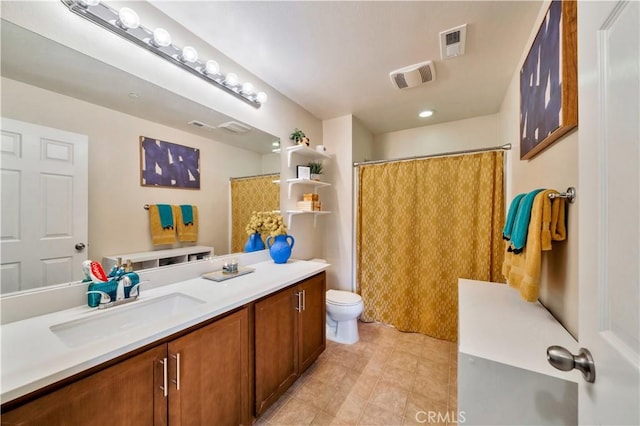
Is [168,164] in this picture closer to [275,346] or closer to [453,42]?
[275,346]

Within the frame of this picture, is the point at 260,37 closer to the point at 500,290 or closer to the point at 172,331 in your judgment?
the point at 172,331

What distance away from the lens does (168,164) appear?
1474mm

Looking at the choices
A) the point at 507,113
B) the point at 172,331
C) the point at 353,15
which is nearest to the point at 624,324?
the point at 172,331

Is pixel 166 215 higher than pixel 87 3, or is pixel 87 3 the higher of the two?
pixel 87 3

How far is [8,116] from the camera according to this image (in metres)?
0.95

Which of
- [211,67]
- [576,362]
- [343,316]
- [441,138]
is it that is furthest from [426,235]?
[211,67]

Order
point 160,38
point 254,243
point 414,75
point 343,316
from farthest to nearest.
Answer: point 343,316 → point 254,243 → point 414,75 → point 160,38

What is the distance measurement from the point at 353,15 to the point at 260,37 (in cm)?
60

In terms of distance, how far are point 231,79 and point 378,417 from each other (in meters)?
2.39

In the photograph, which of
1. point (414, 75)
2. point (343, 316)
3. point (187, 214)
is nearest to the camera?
point (187, 214)

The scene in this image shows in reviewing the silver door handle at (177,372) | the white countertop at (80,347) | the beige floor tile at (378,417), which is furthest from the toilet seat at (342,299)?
the silver door handle at (177,372)

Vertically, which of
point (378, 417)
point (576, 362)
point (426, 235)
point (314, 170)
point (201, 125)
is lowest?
point (378, 417)

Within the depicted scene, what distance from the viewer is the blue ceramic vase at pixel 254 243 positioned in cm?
199

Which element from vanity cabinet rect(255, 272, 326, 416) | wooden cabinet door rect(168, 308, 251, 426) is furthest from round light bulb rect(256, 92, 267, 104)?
wooden cabinet door rect(168, 308, 251, 426)
